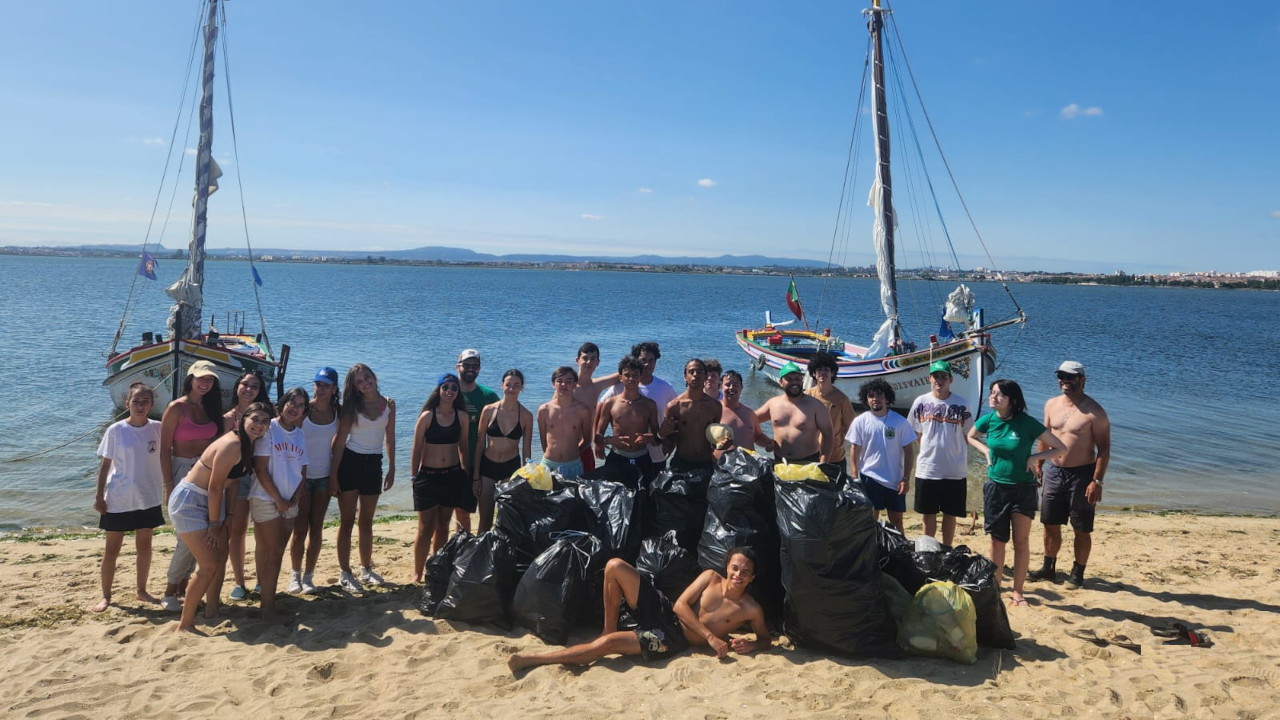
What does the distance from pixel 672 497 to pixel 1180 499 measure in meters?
9.96

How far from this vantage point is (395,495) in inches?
422

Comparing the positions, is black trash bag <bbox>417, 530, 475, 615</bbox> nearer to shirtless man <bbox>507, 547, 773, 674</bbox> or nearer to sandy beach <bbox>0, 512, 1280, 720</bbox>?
sandy beach <bbox>0, 512, 1280, 720</bbox>

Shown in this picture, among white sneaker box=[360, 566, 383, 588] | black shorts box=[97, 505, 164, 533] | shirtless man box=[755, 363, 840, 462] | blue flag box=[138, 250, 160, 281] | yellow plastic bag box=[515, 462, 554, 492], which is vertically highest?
blue flag box=[138, 250, 160, 281]

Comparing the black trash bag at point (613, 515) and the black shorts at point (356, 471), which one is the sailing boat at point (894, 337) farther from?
the black shorts at point (356, 471)

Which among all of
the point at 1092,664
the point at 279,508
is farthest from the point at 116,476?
the point at 1092,664

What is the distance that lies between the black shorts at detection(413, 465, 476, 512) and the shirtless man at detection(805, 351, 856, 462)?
2.94m

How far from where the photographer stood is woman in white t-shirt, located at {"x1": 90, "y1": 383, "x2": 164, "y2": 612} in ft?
17.0

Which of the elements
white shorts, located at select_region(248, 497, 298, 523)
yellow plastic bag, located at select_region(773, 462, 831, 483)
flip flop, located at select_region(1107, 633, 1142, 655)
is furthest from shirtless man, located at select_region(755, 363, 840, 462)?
white shorts, located at select_region(248, 497, 298, 523)

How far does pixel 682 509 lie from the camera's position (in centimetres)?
528

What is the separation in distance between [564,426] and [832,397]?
7.45 ft

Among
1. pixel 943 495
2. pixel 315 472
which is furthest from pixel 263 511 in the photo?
pixel 943 495

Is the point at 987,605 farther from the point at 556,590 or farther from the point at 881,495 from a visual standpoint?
the point at 556,590

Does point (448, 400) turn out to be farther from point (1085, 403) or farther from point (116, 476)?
point (1085, 403)

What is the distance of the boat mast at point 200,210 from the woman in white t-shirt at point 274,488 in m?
13.7
